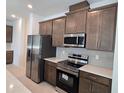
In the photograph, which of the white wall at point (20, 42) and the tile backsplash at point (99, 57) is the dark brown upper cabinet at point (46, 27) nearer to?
the tile backsplash at point (99, 57)

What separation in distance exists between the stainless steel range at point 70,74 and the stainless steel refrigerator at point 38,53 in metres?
0.93

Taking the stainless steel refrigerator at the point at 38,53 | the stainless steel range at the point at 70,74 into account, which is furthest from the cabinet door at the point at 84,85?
the stainless steel refrigerator at the point at 38,53

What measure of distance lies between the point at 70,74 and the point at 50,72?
43.1 inches

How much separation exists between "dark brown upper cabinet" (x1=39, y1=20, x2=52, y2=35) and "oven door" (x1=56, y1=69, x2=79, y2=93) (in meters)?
1.83

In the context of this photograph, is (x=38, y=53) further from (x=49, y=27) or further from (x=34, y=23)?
(x=34, y=23)

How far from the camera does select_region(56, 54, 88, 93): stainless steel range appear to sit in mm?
2637

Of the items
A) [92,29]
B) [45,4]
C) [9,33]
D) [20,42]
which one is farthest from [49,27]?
[9,33]

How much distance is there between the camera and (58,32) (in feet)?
12.2

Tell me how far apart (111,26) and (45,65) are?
2.65 meters

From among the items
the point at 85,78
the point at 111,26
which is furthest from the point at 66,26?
the point at 85,78

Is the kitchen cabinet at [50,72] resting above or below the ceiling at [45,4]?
below

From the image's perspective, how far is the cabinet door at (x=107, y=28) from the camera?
2.24 metres

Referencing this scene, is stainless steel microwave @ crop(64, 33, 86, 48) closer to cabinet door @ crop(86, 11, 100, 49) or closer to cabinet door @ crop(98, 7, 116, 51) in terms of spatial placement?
cabinet door @ crop(86, 11, 100, 49)
